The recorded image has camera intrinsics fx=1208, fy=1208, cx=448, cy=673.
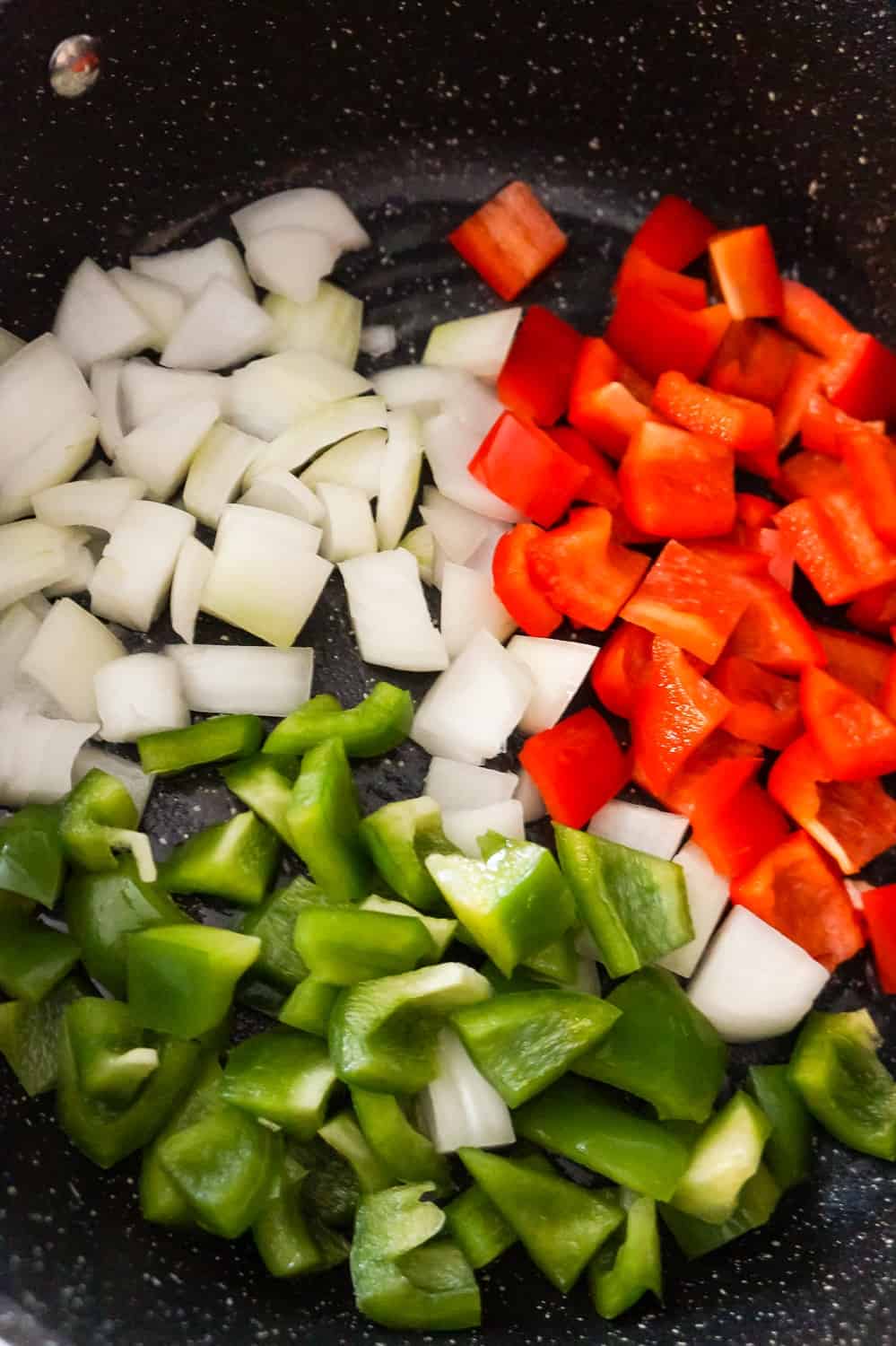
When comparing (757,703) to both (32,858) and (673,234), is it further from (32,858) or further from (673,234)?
(32,858)

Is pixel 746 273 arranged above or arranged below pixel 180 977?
above

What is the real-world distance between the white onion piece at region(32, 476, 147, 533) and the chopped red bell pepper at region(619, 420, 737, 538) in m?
0.70

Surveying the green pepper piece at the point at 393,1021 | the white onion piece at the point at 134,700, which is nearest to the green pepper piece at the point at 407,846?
the green pepper piece at the point at 393,1021

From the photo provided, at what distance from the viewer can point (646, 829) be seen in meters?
1.62

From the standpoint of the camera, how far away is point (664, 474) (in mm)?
1663

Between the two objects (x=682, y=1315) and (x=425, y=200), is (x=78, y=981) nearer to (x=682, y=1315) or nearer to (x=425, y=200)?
(x=682, y=1315)

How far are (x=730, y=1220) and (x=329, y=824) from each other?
0.69 metres

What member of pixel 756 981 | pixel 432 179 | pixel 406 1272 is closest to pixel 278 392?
pixel 432 179

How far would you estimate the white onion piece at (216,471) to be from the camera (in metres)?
1.68

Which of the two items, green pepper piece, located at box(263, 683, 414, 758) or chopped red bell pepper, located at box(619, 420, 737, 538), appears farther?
chopped red bell pepper, located at box(619, 420, 737, 538)

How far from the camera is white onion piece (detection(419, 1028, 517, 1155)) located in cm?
141

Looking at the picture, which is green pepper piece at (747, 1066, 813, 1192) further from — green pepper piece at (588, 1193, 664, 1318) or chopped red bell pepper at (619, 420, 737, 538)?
chopped red bell pepper at (619, 420, 737, 538)

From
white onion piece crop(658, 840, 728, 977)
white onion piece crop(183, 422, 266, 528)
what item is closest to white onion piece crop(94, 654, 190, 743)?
white onion piece crop(183, 422, 266, 528)

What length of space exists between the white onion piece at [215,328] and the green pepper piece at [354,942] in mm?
858
